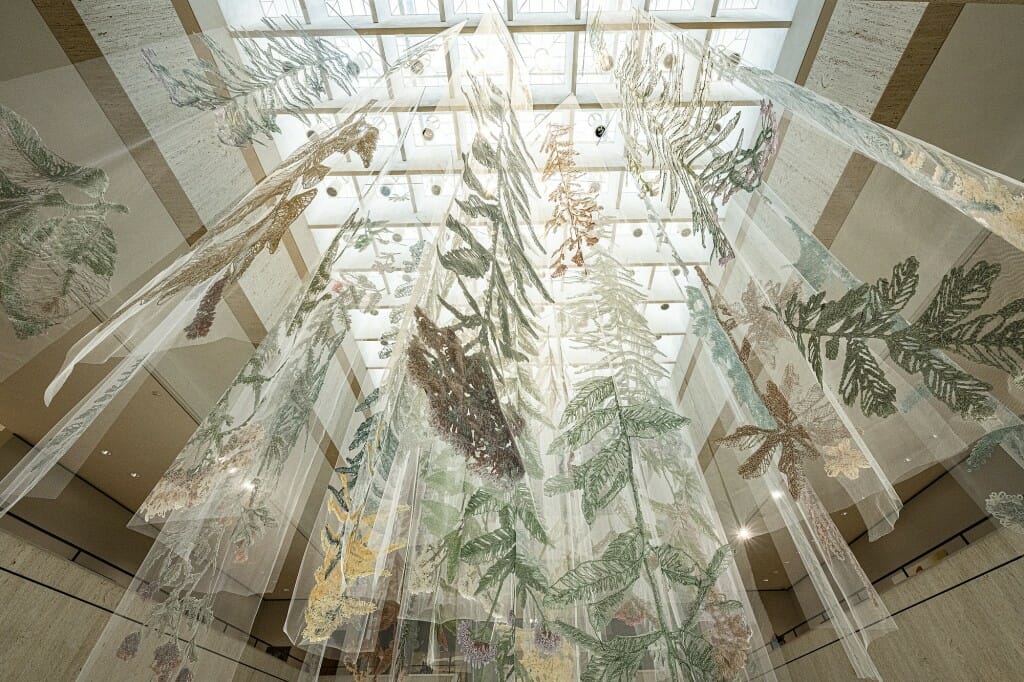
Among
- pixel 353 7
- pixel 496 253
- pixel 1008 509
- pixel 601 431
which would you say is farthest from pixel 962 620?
pixel 353 7

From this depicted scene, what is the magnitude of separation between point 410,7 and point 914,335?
3.45m

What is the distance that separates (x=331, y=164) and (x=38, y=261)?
1.88ft

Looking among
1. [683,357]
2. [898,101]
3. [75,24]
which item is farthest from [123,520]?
[898,101]

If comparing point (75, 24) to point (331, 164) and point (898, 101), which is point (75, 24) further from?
point (898, 101)

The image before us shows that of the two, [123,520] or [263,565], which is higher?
[123,520]

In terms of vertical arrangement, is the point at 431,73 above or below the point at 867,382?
above

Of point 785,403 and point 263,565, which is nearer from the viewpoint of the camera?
point 263,565

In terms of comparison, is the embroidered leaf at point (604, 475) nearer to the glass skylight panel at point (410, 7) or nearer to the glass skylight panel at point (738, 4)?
the glass skylight panel at point (410, 7)

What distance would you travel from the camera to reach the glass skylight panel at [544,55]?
326cm

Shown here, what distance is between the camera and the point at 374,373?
3.66ft

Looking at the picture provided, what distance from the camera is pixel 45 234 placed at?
89 cm

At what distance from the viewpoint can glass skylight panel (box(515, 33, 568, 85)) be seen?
3262 millimetres

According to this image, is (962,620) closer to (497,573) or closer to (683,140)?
(683,140)

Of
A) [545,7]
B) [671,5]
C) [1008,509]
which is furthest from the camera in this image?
[545,7]
